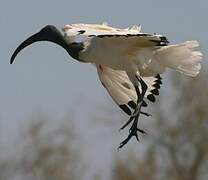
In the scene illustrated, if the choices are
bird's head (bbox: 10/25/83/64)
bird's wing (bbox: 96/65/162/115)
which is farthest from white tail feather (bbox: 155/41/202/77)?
bird's head (bbox: 10/25/83/64)

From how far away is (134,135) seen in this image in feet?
31.1

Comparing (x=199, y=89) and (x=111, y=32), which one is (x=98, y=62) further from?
(x=199, y=89)

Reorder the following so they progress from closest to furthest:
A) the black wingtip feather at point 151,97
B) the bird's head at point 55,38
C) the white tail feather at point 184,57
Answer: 1. the bird's head at point 55,38
2. the white tail feather at point 184,57
3. the black wingtip feather at point 151,97

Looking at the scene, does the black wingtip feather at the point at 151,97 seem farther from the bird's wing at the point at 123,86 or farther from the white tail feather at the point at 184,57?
the white tail feather at the point at 184,57

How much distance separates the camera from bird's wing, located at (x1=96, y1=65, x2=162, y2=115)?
10430 millimetres

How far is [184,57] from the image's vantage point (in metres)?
9.77

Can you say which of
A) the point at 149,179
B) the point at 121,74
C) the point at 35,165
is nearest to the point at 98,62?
the point at 121,74

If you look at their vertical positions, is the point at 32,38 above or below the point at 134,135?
above

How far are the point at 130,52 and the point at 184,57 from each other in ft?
1.81

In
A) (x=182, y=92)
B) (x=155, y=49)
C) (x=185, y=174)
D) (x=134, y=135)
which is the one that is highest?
(x=155, y=49)

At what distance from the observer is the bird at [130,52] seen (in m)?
9.06

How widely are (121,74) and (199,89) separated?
1125 inches

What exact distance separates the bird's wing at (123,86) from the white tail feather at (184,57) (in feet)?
2.12

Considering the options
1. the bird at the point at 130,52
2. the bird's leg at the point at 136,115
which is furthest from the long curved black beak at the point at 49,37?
the bird's leg at the point at 136,115
